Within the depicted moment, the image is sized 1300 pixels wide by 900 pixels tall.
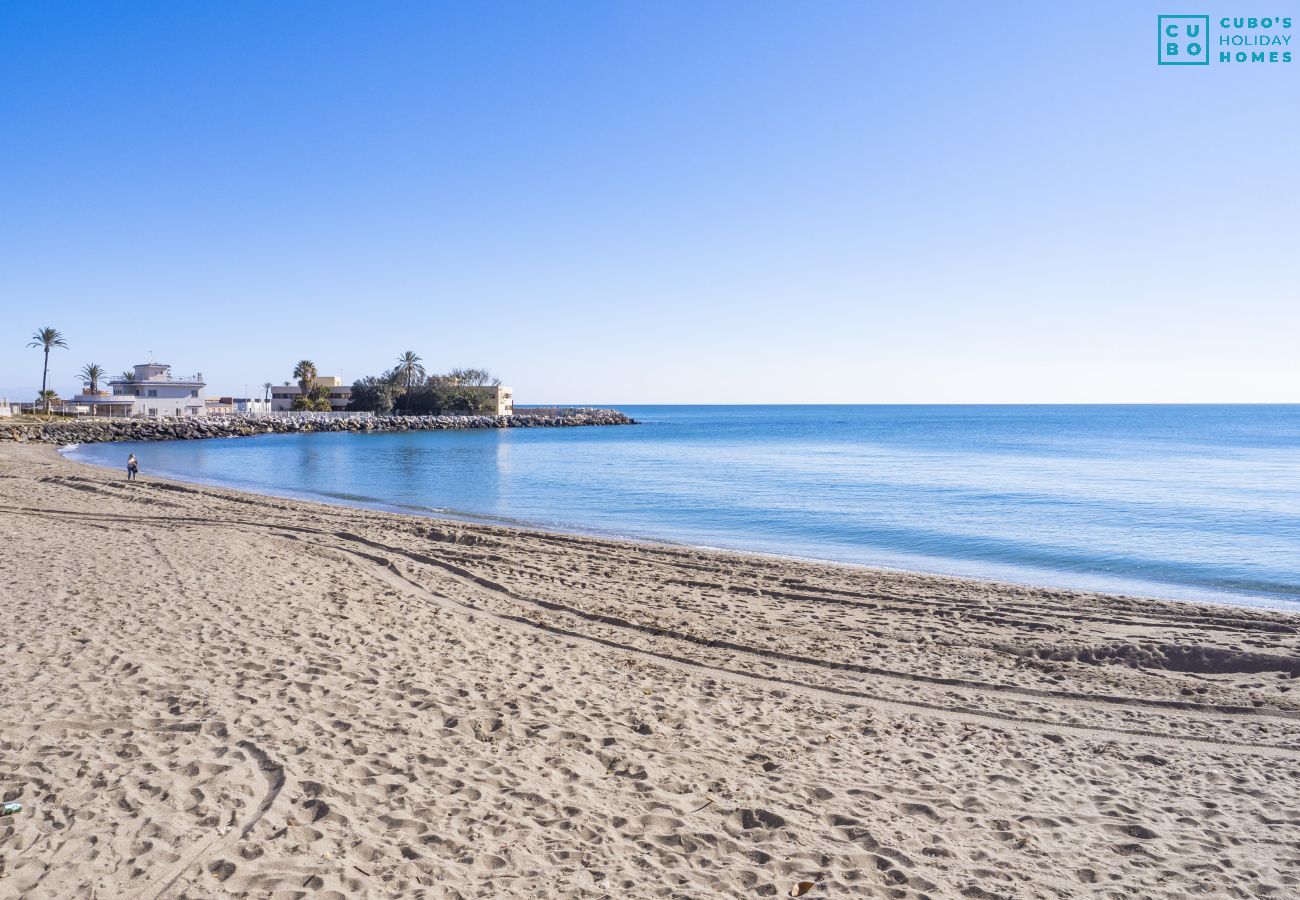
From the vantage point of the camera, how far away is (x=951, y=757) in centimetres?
Answer: 690

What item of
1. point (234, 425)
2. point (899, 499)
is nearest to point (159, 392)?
point (234, 425)

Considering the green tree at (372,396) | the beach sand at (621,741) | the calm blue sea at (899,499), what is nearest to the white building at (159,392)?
the green tree at (372,396)

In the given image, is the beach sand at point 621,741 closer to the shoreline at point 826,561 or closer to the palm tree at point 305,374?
the shoreline at point 826,561

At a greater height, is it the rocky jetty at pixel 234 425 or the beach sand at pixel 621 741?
the rocky jetty at pixel 234 425

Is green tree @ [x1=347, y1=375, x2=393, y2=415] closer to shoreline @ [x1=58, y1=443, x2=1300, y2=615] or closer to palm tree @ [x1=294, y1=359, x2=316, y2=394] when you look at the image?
palm tree @ [x1=294, y1=359, x2=316, y2=394]

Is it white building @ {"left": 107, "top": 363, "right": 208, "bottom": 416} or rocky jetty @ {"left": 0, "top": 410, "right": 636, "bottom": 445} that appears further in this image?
white building @ {"left": 107, "top": 363, "right": 208, "bottom": 416}

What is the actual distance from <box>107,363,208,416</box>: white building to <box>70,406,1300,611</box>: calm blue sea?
1486 inches

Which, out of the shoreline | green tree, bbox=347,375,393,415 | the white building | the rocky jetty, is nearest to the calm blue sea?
the shoreline

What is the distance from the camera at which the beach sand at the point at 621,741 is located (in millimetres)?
4934

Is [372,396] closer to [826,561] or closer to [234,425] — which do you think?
[234,425]

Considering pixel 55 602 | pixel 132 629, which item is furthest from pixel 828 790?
pixel 55 602

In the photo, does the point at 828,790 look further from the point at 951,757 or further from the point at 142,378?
the point at 142,378

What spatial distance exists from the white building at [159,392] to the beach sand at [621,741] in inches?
3588

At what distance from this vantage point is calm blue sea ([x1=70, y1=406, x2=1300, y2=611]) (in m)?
18.1
